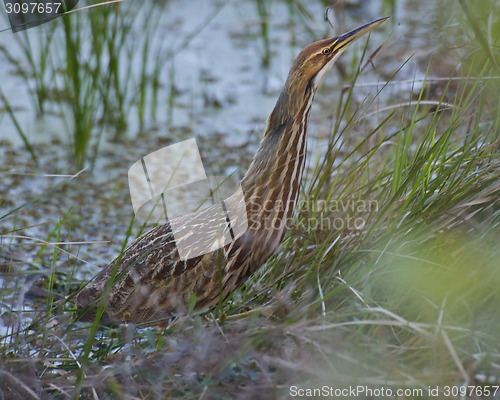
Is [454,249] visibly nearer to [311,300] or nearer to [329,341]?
[311,300]

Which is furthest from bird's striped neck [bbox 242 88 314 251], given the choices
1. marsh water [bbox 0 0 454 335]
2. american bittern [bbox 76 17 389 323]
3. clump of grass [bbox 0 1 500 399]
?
marsh water [bbox 0 0 454 335]

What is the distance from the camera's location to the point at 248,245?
79.7 inches

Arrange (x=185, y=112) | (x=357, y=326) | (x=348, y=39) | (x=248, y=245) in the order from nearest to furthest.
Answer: (x=357, y=326) → (x=248, y=245) → (x=348, y=39) → (x=185, y=112)

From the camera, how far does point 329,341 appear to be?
1.57 meters

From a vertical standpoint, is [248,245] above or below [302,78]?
below

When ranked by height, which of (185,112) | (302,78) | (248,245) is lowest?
(248,245)

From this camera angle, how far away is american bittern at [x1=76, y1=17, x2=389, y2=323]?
203cm

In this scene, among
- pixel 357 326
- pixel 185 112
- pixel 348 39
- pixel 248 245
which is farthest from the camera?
pixel 185 112

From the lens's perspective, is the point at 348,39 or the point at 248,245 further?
→ the point at 348,39

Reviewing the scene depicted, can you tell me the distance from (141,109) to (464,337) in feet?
7.35

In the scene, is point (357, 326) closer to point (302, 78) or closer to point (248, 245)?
point (248, 245)

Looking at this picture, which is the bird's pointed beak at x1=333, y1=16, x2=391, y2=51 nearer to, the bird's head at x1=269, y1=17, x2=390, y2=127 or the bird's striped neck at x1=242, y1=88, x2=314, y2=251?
the bird's head at x1=269, y1=17, x2=390, y2=127

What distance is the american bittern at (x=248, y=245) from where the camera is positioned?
2.03 m

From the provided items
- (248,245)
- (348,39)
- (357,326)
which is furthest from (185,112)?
(357,326)
